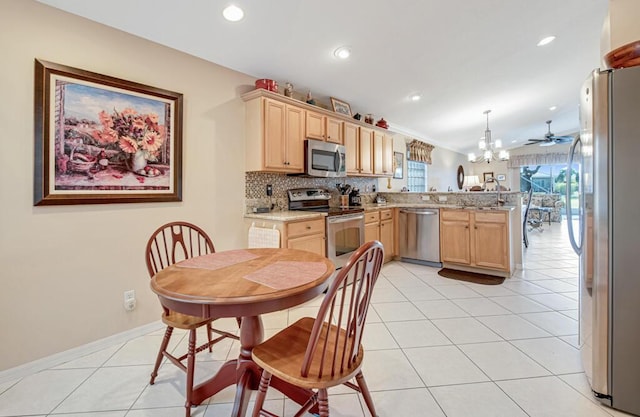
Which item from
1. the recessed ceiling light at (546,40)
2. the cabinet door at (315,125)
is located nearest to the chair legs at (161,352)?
the cabinet door at (315,125)

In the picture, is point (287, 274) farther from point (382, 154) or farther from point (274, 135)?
point (382, 154)

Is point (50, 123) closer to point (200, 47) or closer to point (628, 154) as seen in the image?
point (200, 47)

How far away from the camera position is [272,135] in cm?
298

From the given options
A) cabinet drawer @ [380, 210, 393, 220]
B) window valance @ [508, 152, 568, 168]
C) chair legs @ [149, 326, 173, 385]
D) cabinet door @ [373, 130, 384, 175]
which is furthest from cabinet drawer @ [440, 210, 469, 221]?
window valance @ [508, 152, 568, 168]

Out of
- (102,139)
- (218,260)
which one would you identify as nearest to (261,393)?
(218,260)

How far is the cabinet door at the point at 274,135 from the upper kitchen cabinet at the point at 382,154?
195 centimetres

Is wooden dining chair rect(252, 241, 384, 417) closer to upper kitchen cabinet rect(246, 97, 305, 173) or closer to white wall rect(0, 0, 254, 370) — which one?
white wall rect(0, 0, 254, 370)

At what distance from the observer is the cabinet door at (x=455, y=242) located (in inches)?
150

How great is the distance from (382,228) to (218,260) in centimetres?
300

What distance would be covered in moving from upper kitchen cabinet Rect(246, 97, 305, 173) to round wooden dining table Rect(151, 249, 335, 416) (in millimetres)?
1416

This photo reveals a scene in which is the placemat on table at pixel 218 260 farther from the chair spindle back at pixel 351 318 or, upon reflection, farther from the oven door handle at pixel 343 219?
the oven door handle at pixel 343 219

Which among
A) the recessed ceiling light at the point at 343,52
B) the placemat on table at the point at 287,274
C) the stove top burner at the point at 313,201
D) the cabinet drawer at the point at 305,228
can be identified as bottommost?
the placemat on table at the point at 287,274

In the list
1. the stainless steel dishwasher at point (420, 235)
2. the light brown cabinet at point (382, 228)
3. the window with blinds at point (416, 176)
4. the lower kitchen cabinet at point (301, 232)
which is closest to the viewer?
the lower kitchen cabinet at point (301, 232)

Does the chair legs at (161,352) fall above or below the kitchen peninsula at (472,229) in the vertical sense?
below
